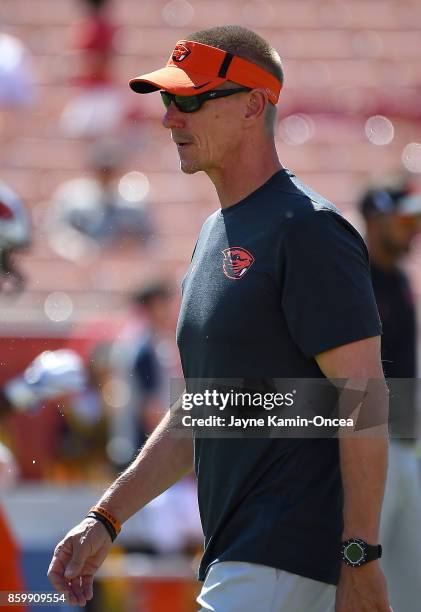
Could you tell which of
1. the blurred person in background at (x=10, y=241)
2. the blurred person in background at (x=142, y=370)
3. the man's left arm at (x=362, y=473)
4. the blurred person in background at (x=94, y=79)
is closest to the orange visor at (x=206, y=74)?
the man's left arm at (x=362, y=473)

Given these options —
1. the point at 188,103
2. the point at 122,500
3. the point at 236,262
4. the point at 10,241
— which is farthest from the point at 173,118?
the point at 10,241

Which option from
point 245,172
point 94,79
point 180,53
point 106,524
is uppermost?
point 94,79

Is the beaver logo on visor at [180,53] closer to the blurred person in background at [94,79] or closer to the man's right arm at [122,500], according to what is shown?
the man's right arm at [122,500]

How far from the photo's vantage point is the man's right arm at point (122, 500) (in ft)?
7.52

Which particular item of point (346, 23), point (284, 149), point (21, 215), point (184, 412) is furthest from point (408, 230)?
point (346, 23)

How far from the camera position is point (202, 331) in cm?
212

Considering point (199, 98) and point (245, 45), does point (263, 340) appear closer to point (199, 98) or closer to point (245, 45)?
point (199, 98)

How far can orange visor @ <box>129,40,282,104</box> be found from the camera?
2244mm

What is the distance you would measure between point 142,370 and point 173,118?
293cm

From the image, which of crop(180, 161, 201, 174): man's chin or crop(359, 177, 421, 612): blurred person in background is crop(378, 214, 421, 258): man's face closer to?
crop(359, 177, 421, 612): blurred person in background

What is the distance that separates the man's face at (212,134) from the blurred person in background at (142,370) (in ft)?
8.39

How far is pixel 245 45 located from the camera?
2.28m

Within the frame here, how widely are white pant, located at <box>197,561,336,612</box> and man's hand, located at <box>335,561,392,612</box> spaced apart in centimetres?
11

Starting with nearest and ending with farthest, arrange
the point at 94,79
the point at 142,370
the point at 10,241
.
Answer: the point at 10,241 < the point at 142,370 < the point at 94,79
